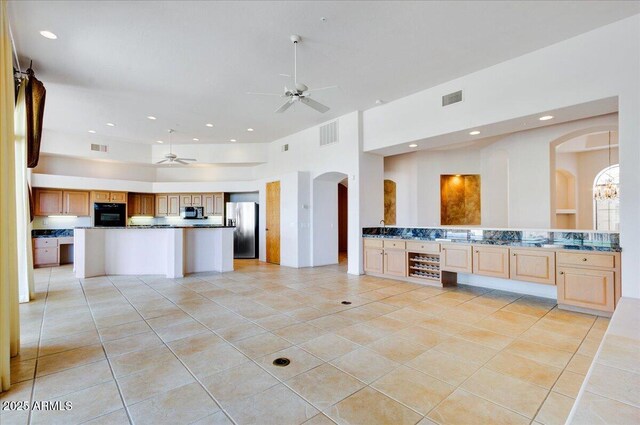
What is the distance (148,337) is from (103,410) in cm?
131

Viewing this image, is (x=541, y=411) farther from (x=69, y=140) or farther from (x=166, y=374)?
(x=69, y=140)

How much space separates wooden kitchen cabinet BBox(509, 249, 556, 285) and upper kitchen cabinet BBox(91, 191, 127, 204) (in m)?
10.5

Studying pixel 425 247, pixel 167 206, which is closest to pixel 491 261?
pixel 425 247

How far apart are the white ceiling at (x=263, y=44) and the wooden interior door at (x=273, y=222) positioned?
285cm

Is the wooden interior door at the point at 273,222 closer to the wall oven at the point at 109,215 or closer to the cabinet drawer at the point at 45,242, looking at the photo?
the wall oven at the point at 109,215

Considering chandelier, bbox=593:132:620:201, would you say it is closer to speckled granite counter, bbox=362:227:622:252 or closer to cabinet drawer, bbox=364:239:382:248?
speckled granite counter, bbox=362:227:622:252

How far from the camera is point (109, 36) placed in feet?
12.7

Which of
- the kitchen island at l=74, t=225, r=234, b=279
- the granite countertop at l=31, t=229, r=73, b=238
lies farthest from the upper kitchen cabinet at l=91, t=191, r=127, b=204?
the kitchen island at l=74, t=225, r=234, b=279

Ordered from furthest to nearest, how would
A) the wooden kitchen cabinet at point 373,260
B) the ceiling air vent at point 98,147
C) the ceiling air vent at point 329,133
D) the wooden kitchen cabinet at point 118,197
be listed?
the wooden kitchen cabinet at point 118,197 → the ceiling air vent at point 98,147 → the ceiling air vent at point 329,133 → the wooden kitchen cabinet at point 373,260

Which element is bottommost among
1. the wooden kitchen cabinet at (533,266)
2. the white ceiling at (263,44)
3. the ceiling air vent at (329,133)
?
the wooden kitchen cabinet at (533,266)

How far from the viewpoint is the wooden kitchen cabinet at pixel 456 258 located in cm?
517

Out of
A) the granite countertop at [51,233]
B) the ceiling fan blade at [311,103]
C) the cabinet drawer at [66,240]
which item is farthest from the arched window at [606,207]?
the granite countertop at [51,233]

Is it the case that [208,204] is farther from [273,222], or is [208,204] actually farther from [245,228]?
[273,222]

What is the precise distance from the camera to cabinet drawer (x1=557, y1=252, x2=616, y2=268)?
3775 millimetres
